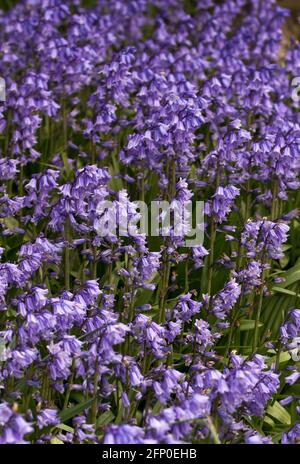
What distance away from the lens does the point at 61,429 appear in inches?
225

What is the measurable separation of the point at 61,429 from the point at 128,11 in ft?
23.6

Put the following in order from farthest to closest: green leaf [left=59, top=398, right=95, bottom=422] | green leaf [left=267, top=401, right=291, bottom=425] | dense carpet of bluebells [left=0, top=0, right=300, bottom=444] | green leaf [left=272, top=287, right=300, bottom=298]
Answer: green leaf [left=272, top=287, right=300, bottom=298]
green leaf [left=267, top=401, right=291, bottom=425]
green leaf [left=59, top=398, right=95, bottom=422]
dense carpet of bluebells [left=0, top=0, right=300, bottom=444]

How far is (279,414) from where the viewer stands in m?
6.10

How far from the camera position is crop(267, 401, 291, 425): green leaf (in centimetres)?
607

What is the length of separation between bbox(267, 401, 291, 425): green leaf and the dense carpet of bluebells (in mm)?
14

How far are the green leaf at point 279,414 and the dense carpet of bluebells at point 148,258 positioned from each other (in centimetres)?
1

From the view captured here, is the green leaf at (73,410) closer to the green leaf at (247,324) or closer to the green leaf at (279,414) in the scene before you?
the green leaf at (279,414)

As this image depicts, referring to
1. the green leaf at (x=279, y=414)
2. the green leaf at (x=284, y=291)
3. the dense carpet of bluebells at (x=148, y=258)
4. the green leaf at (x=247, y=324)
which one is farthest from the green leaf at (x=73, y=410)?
the green leaf at (x=284, y=291)

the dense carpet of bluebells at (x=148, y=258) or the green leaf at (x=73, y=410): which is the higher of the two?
the dense carpet of bluebells at (x=148, y=258)

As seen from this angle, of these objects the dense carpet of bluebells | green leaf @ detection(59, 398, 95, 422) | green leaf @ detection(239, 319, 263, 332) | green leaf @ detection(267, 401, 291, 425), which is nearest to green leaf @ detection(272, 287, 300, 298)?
the dense carpet of bluebells

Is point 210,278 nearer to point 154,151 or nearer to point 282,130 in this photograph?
point 154,151

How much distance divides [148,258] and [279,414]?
4.72 ft

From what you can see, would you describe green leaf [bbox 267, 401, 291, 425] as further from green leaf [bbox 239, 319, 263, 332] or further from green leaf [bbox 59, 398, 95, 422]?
green leaf [bbox 59, 398, 95, 422]

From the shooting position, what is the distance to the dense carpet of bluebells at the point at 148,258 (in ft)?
16.5
